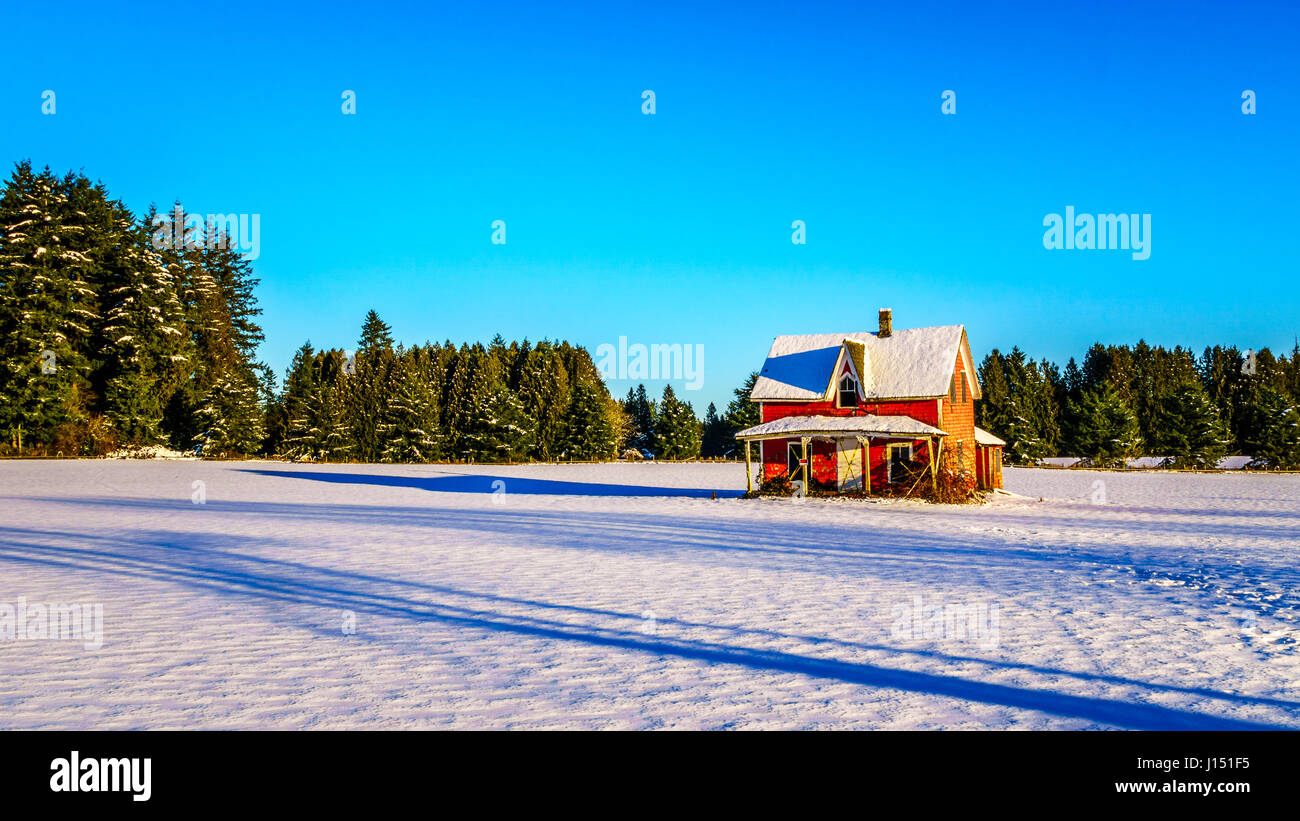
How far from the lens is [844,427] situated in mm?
25078

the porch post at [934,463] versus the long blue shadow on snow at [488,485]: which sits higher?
the porch post at [934,463]

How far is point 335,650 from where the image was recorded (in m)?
7.02

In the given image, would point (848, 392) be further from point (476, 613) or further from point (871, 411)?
point (476, 613)

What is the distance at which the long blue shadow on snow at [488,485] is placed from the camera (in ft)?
96.5

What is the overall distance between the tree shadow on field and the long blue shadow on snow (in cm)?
1584

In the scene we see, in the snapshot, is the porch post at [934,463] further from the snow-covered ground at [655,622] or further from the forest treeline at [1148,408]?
the forest treeline at [1148,408]

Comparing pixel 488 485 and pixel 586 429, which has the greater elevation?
pixel 586 429

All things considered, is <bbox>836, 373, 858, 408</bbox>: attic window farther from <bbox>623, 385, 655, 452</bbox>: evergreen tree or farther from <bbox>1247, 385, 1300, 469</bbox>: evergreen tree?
<bbox>623, 385, 655, 452</bbox>: evergreen tree

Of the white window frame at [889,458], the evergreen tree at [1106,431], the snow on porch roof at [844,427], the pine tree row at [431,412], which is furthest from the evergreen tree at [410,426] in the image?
the evergreen tree at [1106,431]

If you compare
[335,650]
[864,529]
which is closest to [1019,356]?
[864,529]

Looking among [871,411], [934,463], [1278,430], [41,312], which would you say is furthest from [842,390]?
[41,312]

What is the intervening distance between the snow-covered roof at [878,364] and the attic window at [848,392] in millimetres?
443

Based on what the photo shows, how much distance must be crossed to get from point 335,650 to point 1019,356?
6475 cm

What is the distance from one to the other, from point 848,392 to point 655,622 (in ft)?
69.4
